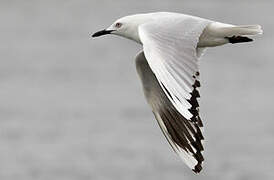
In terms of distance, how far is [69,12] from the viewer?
59.9ft

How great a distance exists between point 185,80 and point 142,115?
6720 mm

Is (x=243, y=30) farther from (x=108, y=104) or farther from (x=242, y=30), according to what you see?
(x=108, y=104)

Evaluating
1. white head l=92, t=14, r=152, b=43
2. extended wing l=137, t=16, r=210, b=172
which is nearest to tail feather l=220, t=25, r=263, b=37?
extended wing l=137, t=16, r=210, b=172

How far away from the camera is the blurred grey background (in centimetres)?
997

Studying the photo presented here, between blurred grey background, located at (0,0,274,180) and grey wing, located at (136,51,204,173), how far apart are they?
3.48 metres

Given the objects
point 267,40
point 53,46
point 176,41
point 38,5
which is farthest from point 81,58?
point 176,41

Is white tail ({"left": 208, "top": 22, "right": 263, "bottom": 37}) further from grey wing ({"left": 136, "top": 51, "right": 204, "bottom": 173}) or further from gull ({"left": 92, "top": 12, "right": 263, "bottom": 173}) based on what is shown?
grey wing ({"left": 136, "top": 51, "right": 204, "bottom": 173})

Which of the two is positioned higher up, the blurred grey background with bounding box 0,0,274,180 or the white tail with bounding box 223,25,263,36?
the white tail with bounding box 223,25,263,36

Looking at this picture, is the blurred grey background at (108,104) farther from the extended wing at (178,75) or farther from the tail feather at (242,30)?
the tail feather at (242,30)

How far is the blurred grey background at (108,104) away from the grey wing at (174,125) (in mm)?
3480

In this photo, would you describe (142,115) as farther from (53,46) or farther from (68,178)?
(53,46)

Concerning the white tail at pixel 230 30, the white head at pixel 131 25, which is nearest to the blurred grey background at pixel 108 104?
the white head at pixel 131 25

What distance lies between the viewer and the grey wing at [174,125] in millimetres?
6000

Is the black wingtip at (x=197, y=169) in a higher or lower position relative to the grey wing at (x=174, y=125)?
lower
